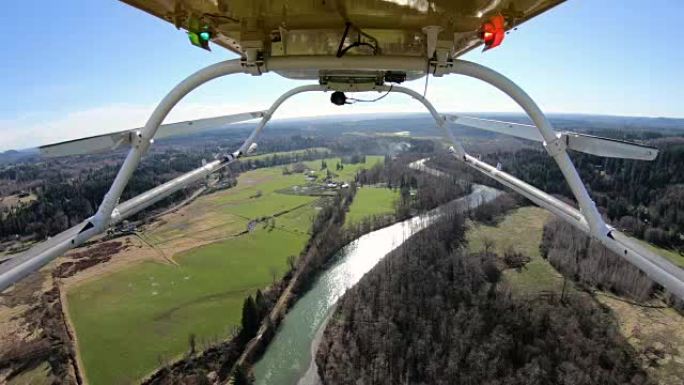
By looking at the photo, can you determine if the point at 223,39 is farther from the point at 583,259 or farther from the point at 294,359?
the point at 583,259

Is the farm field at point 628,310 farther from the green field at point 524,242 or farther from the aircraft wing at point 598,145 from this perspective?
the aircraft wing at point 598,145

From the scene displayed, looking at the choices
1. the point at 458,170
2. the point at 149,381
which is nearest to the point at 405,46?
the point at 149,381

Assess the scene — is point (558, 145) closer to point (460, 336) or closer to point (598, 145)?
point (598, 145)

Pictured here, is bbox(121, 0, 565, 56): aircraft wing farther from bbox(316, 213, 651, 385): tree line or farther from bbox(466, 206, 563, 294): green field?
bbox(466, 206, 563, 294): green field

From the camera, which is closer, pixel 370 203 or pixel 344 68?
pixel 344 68

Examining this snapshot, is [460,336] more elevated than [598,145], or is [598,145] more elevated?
[598,145]

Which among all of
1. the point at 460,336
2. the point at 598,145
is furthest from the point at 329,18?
the point at 460,336
